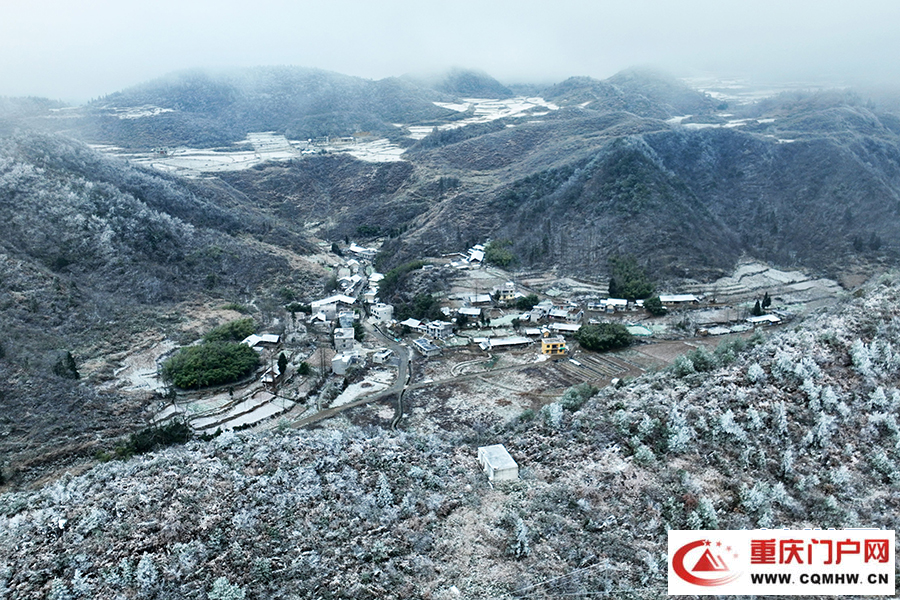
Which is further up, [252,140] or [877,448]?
[252,140]

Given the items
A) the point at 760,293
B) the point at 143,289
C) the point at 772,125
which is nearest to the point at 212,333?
the point at 143,289

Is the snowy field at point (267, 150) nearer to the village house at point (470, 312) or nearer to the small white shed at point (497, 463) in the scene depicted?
the village house at point (470, 312)

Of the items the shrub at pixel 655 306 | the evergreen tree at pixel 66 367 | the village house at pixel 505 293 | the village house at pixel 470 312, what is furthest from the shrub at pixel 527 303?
the evergreen tree at pixel 66 367

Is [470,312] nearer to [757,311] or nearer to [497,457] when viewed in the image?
[757,311]

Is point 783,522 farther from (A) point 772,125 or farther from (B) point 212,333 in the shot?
(A) point 772,125

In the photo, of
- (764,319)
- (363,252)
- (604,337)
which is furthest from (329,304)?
(764,319)

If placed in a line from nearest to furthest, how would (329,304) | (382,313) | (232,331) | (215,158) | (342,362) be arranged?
(342,362) → (232,331) → (382,313) → (329,304) → (215,158)
